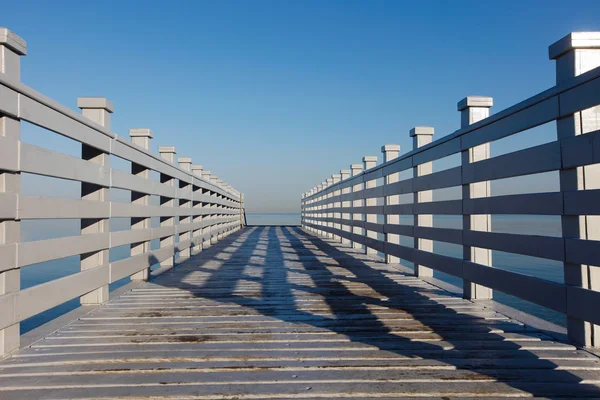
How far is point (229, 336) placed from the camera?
9.12ft

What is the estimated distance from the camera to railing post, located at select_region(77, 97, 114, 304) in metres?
3.66

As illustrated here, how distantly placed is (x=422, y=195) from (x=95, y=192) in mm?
3322

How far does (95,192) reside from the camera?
376cm

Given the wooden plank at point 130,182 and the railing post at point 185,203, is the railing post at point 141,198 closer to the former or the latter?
the wooden plank at point 130,182

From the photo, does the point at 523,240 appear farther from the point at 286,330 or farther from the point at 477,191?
the point at 286,330

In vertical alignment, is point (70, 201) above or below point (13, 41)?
below

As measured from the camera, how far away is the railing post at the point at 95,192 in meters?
3.66

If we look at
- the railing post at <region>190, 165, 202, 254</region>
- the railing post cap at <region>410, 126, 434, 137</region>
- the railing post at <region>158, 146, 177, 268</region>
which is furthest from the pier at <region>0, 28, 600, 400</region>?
the railing post at <region>190, 165, 202, 254</region>

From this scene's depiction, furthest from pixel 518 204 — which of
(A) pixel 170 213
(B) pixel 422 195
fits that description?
(A) pixel 170 213

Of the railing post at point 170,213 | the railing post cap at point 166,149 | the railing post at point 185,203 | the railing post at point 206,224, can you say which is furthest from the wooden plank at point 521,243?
the railing post at point 206,224

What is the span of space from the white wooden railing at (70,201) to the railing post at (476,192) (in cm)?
302

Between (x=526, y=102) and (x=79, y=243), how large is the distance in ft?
10.5

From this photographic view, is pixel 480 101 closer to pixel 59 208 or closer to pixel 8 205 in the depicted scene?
pixel 59 208

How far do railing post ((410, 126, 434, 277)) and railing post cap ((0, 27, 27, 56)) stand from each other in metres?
3.81
